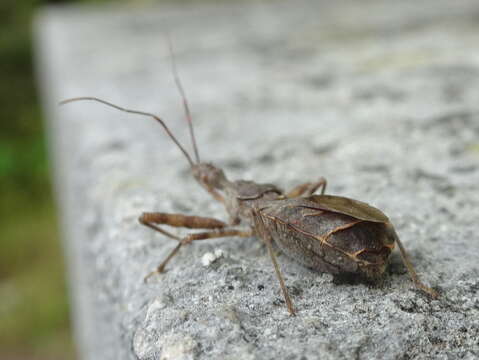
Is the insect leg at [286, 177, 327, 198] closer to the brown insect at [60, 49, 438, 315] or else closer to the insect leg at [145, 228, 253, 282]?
the brown insect at [60, 49, 438, 315]

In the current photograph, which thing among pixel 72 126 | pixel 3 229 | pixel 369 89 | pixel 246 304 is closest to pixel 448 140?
pixel 369 89

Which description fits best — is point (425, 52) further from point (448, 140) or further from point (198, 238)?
point (198, 238)

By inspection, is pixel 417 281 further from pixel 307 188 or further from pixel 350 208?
pixel 307 188

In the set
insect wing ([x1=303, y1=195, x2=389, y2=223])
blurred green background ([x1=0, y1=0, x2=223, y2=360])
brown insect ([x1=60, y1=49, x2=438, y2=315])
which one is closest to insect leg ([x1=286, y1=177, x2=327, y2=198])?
brown insect ([x1=60, y1=49, x2=438, y2=315])

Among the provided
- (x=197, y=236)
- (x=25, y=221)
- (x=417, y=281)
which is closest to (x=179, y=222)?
(x=197, y=236)

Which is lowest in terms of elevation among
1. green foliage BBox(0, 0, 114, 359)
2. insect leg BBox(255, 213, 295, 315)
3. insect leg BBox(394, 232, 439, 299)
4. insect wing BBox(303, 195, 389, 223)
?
green foliage BBox(0, 0, 114, 359)

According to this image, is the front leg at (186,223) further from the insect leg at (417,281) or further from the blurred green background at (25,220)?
the blurred green background at (25,220)

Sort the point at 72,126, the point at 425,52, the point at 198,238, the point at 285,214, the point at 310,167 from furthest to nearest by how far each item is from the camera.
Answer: the point at 425,52
the point at 72,126
the point at 310,167
the point at 198,238
the point at 285,214
